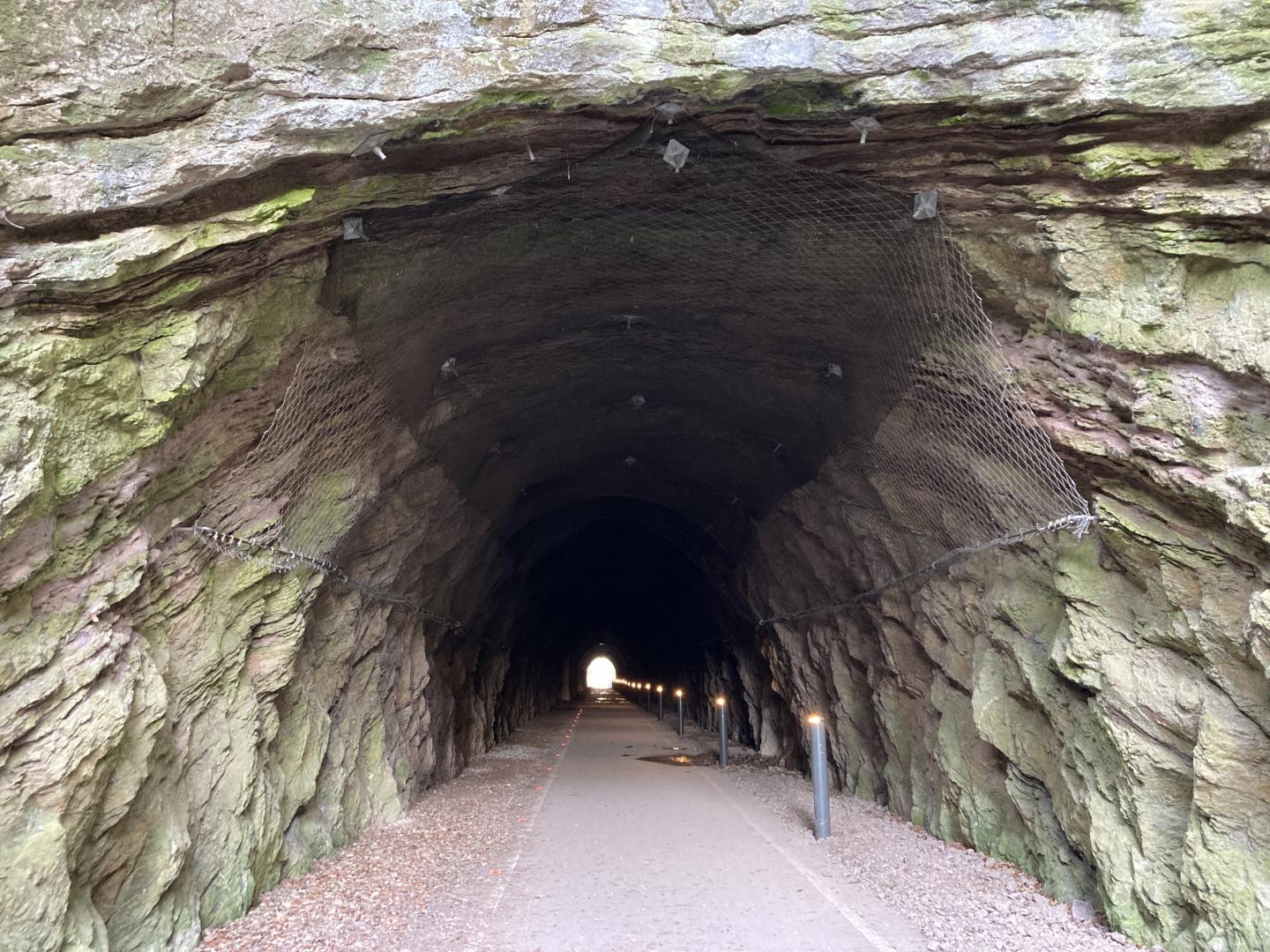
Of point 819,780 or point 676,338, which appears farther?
point 676,338

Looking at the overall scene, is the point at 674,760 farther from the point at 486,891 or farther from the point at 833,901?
the point at 833,901

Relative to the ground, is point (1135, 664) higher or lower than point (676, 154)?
lower

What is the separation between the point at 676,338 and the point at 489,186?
3.74m

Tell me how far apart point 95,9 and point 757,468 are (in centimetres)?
954

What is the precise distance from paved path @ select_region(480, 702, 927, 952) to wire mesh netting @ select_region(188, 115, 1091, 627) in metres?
2.98

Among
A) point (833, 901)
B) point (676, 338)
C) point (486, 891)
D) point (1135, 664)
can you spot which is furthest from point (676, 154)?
point (486, 891)

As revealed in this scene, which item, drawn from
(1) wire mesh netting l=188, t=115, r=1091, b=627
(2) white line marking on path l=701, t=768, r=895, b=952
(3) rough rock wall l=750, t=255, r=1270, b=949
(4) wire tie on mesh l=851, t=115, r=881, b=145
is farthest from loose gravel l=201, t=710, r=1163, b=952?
(4) wire tie on mesh l=851, t=115, r=881, b=145

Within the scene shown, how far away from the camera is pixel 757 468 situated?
41.4 ft

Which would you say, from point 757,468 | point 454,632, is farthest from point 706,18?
point 454,632

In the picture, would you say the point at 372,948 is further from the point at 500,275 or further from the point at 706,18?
the point at 706,18

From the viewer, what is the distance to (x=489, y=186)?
584 centimetres

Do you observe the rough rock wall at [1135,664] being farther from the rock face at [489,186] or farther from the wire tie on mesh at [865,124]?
the wire tie on mesh at [865,124]

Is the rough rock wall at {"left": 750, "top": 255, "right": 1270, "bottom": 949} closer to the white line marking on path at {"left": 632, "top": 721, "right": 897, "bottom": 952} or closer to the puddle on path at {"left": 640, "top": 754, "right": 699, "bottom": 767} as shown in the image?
the white line marking on path at {"left": 632, "top": 721, "right": 897, "bottom": 952}

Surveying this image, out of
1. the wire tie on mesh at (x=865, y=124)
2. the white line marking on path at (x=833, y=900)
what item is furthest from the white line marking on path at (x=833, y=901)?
the wire tie on mesh at (x=865, y=124)
